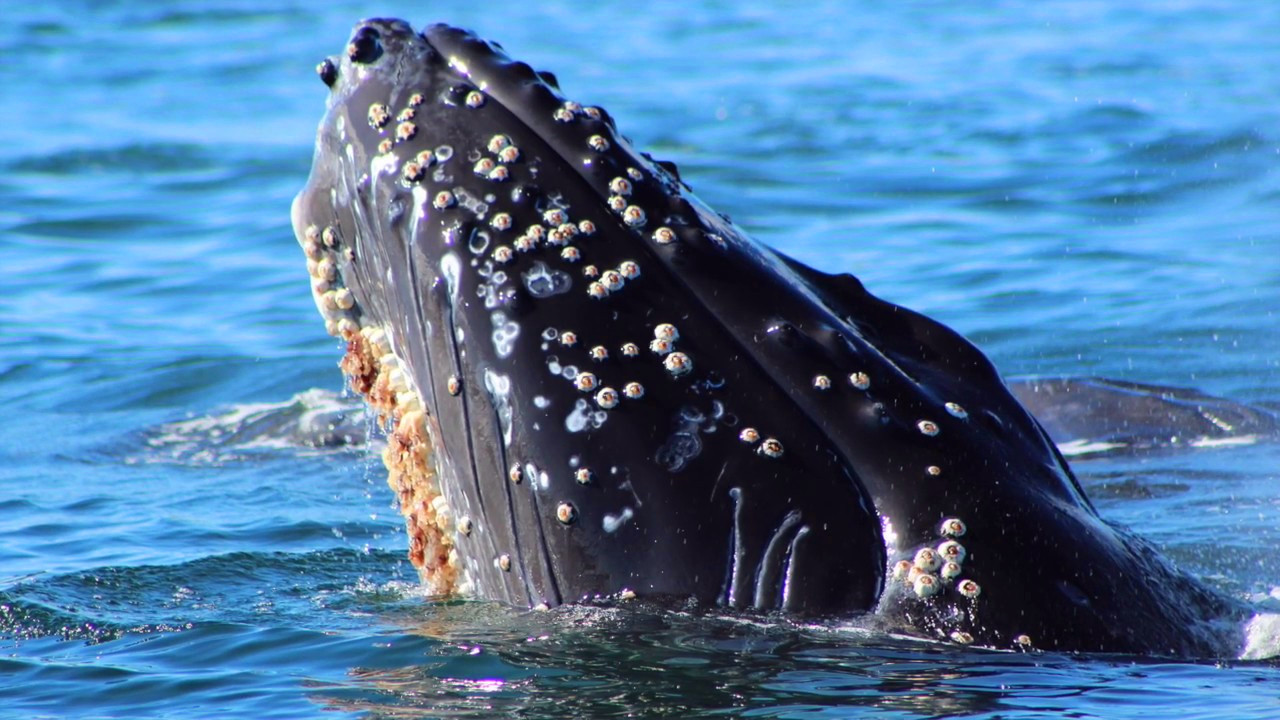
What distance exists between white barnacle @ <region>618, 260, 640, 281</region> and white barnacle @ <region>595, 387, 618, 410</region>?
1.01ft

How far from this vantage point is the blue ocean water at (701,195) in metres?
4.50

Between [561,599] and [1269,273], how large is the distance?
10128 mm

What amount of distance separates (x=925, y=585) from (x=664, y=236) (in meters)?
1.11

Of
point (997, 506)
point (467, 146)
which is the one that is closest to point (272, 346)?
point (467, 146)

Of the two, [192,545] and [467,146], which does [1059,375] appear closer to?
[192,545]

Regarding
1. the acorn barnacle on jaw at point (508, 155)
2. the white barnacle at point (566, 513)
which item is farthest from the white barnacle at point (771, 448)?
the acorn barnacle on jaw at point (508, 155)

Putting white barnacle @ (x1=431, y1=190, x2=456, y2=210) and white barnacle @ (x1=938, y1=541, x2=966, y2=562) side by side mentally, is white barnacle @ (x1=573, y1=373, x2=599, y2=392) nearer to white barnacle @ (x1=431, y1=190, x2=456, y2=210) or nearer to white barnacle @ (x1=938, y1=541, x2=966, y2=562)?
Result: white barnacle @ (x1=431, y1=190, x2=456, y2=210)

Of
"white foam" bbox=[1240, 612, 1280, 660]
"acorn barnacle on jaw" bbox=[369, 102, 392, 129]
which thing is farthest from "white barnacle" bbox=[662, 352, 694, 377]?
"white foam" bbox=[1240, 612, 1280, 660]

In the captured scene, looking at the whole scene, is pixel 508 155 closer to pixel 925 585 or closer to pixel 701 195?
pixel 925 585

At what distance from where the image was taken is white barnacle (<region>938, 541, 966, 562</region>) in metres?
4.04

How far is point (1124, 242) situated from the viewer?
583 inches

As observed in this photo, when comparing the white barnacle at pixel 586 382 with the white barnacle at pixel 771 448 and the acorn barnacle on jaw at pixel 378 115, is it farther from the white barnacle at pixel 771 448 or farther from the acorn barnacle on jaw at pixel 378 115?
the acorn barnacle on jaw at pixel 378 115

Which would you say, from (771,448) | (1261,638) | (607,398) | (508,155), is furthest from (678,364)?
(1261,638)

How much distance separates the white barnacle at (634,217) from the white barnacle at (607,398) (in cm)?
47
